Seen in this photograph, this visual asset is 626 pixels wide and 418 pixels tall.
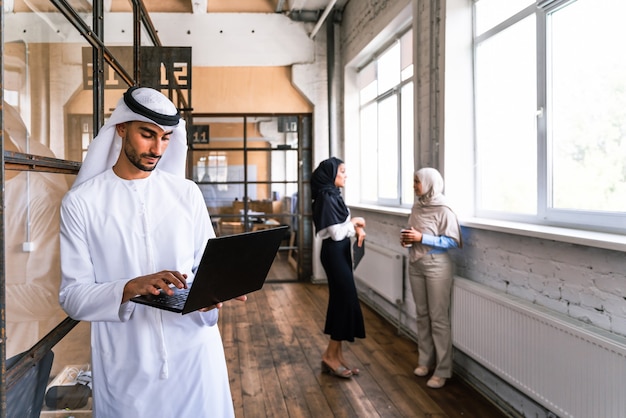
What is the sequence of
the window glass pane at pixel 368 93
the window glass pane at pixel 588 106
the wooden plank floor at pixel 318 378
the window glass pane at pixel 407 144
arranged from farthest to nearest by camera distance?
1. the window glass pane at pixel 368 93
2. the window glass pane at pixel 407 144
3. the wooden plank floor at pixel 318 378
4. the window glass pane at pixel 588 106

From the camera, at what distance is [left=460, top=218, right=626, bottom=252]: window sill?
2.31 metres

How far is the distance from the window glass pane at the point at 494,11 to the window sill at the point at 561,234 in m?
1.40

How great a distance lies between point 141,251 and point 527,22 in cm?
285

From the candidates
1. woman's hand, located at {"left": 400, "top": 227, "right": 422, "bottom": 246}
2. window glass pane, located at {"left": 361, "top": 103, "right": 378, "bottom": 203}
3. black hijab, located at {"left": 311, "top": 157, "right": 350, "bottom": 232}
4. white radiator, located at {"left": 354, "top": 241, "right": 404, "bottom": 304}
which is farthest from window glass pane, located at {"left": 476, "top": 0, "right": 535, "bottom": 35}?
window glass pane, located at {"left": 361, "top": 103, "right": 378, "bottom": 203}

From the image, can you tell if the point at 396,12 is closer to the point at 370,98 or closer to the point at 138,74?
the point at 370,98

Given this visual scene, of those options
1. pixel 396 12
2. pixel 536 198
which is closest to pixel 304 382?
pixel 536 198

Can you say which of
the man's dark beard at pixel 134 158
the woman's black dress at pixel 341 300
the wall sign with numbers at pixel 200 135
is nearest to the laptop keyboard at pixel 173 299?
the man's dark beard at pixel 134 158

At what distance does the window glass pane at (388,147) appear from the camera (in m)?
5.91

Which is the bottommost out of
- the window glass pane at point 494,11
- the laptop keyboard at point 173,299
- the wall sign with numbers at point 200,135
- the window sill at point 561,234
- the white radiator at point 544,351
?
the white radiator at point 544,351

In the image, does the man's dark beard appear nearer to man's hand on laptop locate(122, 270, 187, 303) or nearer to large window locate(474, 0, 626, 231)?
man's hand on laptop locate(122, 270, 187, 303)

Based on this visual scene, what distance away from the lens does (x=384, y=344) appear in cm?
469

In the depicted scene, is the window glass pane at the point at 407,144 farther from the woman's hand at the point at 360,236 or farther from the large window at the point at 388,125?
the woman's hand at the point at 360,236

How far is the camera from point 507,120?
11.8ft

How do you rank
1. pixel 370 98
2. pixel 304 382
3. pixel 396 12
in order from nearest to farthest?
pixel 304 382
pixel 396 12
pixel 370 98
